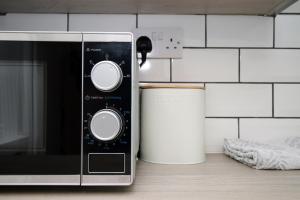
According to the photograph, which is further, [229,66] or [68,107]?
[229,66]

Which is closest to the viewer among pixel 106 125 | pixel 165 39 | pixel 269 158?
pixel 106 125

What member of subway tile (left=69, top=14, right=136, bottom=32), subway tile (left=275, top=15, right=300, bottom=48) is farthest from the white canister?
subway tile (left=275, top=15, right=300, bottom=48)

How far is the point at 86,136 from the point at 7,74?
0.19m

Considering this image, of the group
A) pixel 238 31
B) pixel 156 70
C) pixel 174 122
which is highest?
pixel 238 31

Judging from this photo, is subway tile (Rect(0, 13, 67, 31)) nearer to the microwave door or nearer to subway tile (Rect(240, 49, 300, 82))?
the microwave door

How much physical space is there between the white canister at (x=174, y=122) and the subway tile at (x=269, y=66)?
0.25m

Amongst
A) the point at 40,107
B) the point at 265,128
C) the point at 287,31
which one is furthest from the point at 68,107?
the point at 287,31

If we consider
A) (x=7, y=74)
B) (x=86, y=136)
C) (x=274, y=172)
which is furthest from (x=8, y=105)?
(x=274, y=172)

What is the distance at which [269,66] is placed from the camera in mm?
888

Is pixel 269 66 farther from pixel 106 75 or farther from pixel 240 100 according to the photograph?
pixel 106 75

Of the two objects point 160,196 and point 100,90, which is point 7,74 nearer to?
point 100,90

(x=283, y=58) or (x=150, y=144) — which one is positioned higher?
(x=283, y=58)

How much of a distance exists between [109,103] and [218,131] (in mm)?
495

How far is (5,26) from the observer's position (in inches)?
35.0
